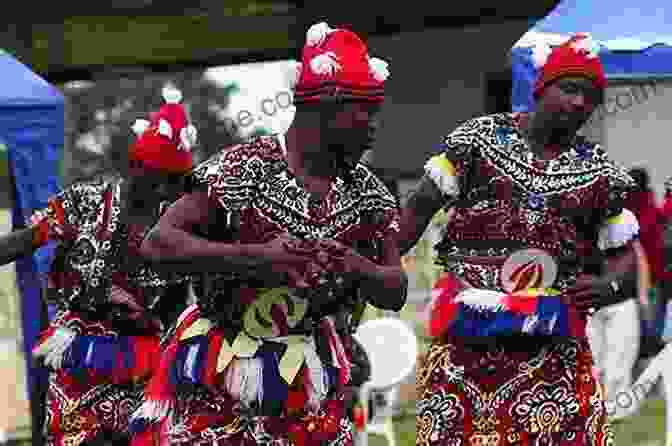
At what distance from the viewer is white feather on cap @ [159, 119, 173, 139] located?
21.9ft

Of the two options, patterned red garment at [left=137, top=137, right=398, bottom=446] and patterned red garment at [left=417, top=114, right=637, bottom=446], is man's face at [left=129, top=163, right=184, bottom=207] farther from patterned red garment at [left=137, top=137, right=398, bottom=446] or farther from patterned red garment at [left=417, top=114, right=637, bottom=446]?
patterned red garment at [left=137, top=137, right=398, bottom=446]

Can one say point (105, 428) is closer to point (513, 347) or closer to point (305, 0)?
point (513, 347)

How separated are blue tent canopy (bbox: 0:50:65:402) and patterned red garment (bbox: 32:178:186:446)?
186 cm

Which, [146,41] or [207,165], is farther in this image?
[146,41]

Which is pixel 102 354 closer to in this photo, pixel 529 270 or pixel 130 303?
pixel 130 303

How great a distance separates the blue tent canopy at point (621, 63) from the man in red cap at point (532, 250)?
217cm

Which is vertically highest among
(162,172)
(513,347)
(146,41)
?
(146,41)

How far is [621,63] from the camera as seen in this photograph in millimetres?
8297

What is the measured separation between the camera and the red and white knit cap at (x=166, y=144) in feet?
21.9

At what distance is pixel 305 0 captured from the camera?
1322 centimetres

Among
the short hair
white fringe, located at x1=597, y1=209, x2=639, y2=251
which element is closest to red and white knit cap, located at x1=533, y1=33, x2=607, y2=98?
white fringe, located at x1=597, y1=209, x2=639, y2=251

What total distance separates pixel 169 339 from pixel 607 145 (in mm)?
8992

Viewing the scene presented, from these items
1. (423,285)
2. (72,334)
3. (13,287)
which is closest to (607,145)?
(423,285)

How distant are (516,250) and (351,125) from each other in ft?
4.29
